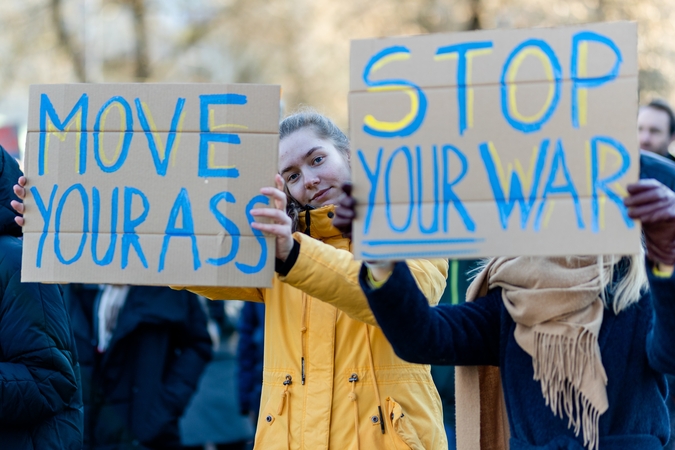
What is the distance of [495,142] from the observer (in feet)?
7.10

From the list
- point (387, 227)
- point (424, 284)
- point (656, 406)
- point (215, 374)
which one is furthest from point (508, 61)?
point (215, 374)

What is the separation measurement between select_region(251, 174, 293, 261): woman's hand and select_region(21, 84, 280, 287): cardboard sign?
31 millimetres

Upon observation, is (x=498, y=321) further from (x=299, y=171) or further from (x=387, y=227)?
(x=299, y=171)

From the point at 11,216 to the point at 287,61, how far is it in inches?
583

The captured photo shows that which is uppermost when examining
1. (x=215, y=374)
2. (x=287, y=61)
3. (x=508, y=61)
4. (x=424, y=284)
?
(x=287, y=61)

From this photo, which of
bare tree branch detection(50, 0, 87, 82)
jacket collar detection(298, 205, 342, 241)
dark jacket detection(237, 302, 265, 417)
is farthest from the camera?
bare tree branch detection(50, 0, 87, 82)

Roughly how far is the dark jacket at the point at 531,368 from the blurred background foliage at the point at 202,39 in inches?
471

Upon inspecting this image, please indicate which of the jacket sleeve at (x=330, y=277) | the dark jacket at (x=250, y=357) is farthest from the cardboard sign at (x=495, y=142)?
the dark jacket at (x=250, y=357)

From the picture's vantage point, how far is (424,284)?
99.8 inches

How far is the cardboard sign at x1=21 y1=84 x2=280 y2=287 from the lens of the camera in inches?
94.5

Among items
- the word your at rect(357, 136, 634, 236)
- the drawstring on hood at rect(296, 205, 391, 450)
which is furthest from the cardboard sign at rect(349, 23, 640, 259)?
the drawstring on hood at rect(296, 205, 391, 450)

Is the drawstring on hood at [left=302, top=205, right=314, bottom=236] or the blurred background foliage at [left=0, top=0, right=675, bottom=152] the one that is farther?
the blurred background foliage at [left=0, top=0, right=675, bottom=152]

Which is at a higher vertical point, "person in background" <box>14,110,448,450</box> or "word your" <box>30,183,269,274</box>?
"word your" <box>30,183,269,274</box>

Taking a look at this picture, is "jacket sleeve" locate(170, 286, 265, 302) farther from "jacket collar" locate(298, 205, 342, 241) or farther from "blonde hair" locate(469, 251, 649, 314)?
"blonde hair" locate(469, 251, 649, 314)
